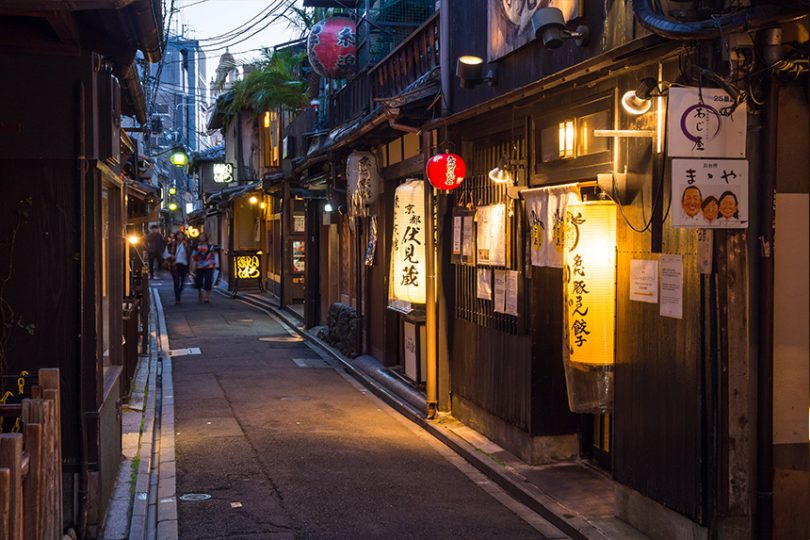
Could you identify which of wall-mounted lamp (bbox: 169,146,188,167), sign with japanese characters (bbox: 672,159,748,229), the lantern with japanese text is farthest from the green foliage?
sign with japanese characters (bbox: 672,159,748,229)

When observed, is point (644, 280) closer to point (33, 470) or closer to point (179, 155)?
point (33, 470)

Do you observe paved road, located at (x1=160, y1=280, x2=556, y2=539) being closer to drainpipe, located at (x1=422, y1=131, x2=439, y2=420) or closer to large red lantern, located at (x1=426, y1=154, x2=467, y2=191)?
drainpipe, located at (x1=422, y1=131, x2=439, y2=420)

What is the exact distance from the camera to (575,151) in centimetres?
1048

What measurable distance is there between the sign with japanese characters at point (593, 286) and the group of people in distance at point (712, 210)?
237cm

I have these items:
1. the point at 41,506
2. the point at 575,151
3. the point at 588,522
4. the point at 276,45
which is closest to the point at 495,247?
the point at 575,151

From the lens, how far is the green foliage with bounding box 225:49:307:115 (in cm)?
3366

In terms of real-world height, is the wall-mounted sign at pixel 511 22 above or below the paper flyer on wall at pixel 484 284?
above

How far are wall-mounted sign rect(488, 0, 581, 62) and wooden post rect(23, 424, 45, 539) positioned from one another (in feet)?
23.5

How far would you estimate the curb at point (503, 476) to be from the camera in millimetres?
8945

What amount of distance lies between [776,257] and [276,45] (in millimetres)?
29239

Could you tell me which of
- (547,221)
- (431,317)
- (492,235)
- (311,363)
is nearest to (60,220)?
(547,221)

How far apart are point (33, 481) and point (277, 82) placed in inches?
1213

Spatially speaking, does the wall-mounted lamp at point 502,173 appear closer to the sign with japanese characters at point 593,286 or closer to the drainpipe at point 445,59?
the sign with japanese characters at point 593,286

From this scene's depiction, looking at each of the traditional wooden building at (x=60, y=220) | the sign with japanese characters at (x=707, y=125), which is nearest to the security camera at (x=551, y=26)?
the sign with japanese characters at (x=707, y=125)
